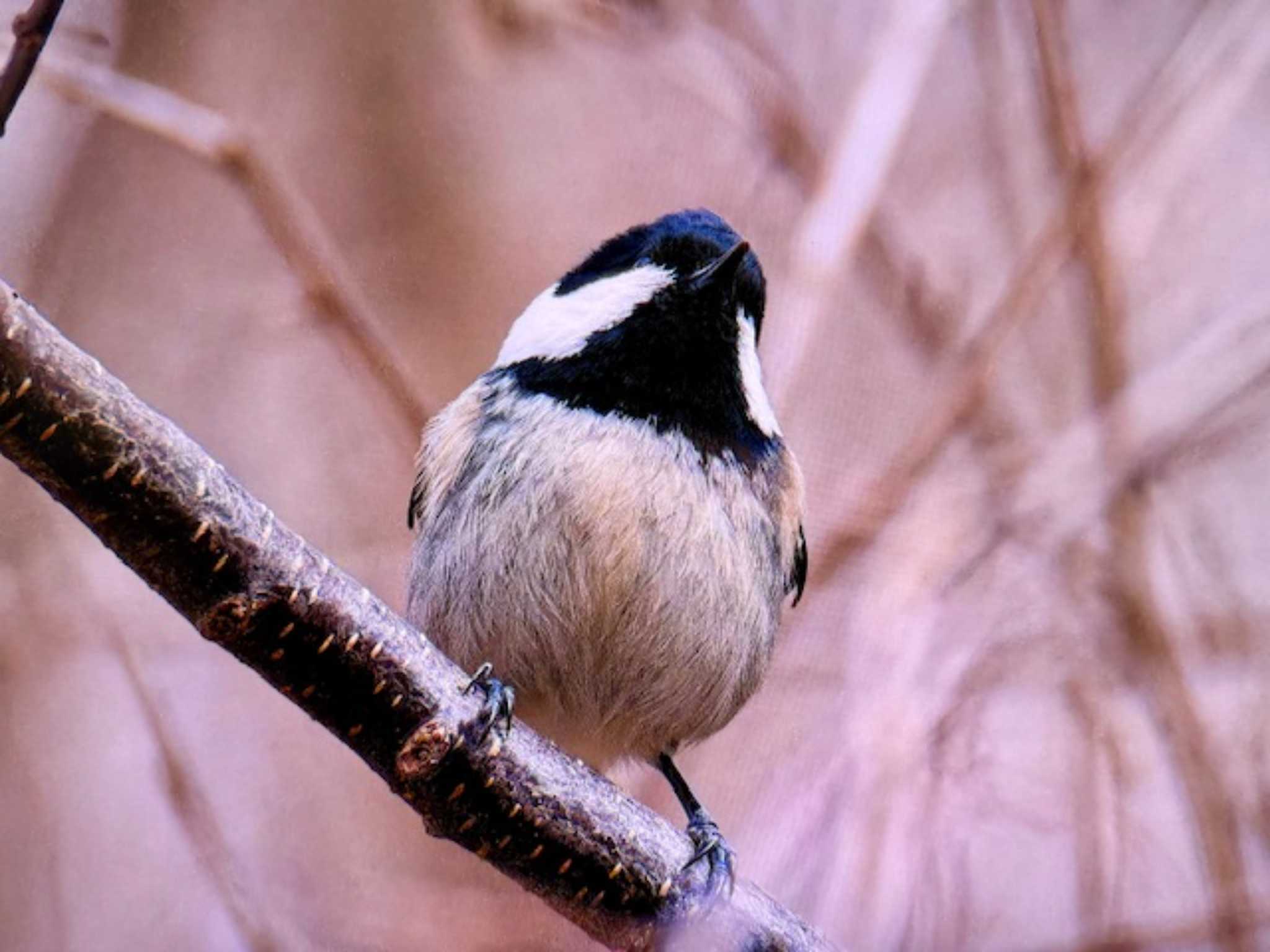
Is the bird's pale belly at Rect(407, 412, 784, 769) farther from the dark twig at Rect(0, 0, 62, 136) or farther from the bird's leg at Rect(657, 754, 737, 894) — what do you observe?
the dark twig at Rect(0, 0, 62, 136)

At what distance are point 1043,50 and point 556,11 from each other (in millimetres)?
789

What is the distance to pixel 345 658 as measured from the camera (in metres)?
0.97

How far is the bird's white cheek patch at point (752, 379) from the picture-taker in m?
1.58

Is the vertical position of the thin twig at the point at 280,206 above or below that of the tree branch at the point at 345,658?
above

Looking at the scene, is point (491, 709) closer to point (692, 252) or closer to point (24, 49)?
point (24, 49)

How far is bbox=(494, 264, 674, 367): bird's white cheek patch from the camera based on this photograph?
157 cm

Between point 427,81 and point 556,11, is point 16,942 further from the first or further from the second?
point 556,11

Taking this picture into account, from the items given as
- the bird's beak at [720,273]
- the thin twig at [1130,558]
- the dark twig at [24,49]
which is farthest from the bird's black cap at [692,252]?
the dark twig at [24,49]

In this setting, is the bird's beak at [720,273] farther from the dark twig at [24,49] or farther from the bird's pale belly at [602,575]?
the dark twig at [24,49]

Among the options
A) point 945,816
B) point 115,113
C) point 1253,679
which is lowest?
point 945,816

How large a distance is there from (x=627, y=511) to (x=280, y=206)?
2.50 feet

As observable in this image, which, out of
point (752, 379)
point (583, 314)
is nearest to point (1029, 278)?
point (752, 379)

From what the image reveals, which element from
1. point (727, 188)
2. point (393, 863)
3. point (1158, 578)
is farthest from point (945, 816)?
point (727, 188)

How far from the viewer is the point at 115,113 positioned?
1.66 meters
